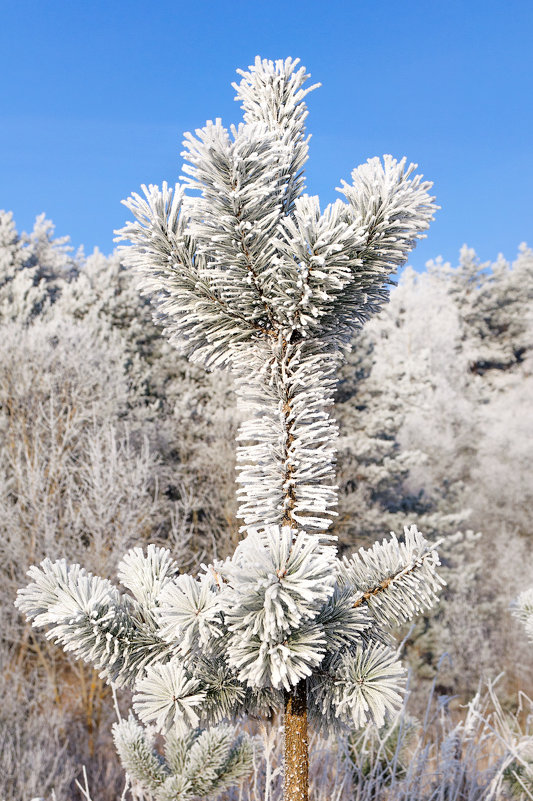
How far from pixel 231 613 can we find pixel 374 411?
37.1 feet

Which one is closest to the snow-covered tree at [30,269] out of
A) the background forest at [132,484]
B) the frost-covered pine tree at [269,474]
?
the background forest at [132,484]

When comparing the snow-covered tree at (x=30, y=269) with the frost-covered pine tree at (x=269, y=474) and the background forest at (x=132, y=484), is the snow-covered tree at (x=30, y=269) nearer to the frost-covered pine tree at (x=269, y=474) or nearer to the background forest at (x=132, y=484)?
the background forest at (x=132, y=484)

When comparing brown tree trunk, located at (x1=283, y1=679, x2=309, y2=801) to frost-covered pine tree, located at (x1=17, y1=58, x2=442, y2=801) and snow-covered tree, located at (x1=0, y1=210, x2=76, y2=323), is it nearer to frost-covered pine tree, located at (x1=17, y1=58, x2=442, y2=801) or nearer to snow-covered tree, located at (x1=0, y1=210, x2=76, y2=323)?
frost-covered pine tree, located at (x1=17, y1=58, x2=442, y2=801)

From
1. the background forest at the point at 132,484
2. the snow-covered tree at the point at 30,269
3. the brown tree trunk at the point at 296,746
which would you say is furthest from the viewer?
the snow-covered tree at the point at 30,269

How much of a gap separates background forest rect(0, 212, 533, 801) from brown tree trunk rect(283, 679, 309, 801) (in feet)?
13.5

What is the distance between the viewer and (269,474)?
37.2 inches

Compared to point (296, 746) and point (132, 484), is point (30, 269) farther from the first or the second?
point (296, 746)

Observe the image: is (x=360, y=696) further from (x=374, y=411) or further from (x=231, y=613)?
(x=374, y=411)

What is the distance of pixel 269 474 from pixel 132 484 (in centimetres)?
846

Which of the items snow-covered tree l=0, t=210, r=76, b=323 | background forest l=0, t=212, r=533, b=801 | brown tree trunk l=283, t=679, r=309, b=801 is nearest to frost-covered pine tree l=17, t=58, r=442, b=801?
brown tree trunk l=283, t=679, r=309, b=801

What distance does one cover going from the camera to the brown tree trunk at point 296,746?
0.89m

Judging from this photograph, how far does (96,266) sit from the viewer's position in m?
13.9

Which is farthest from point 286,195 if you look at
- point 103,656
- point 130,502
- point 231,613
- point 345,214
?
point 130,502

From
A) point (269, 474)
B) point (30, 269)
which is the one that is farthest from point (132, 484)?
point (269, 474)
